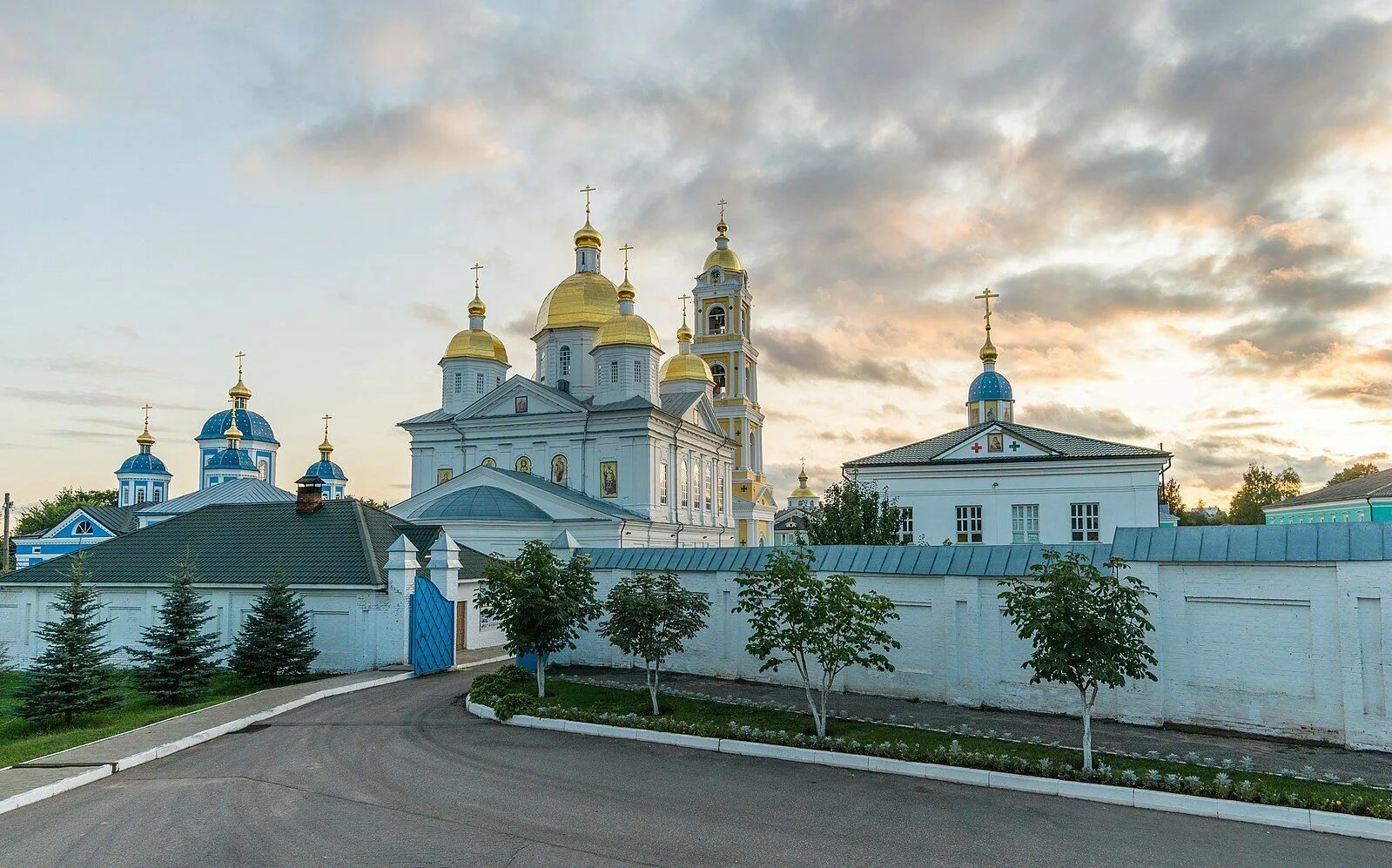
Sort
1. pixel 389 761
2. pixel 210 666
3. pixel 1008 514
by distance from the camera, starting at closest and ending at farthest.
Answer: pixel 389 761
pixel 210 666
pixel 1008 514

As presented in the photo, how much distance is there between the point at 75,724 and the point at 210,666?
9.03ft

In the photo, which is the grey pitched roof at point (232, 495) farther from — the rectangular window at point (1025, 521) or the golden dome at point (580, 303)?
the rectangular window at point (1025, 521)

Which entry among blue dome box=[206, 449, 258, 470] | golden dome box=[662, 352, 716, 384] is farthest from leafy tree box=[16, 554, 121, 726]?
blue dome box=[206, 449, 258, 470]

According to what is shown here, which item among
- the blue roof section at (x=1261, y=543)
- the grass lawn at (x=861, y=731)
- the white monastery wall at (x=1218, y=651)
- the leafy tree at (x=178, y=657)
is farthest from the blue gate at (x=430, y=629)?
the blue roof section at (x=1261, y=543)

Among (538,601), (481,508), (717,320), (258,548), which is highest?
(717,320)

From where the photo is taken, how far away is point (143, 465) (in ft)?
256

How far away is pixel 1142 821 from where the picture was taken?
373 inches

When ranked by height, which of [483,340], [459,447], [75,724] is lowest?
[75,724]

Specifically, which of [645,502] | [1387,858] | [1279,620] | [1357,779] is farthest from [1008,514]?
[1387,858]

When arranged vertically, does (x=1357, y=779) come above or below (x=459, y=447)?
below

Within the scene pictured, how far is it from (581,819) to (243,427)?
75441 mm

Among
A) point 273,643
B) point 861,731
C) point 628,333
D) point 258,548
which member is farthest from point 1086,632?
point 628,333

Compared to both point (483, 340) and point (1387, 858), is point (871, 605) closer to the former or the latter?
point (1387, 858)

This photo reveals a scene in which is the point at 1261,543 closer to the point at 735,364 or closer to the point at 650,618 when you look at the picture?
the point at 650,618
